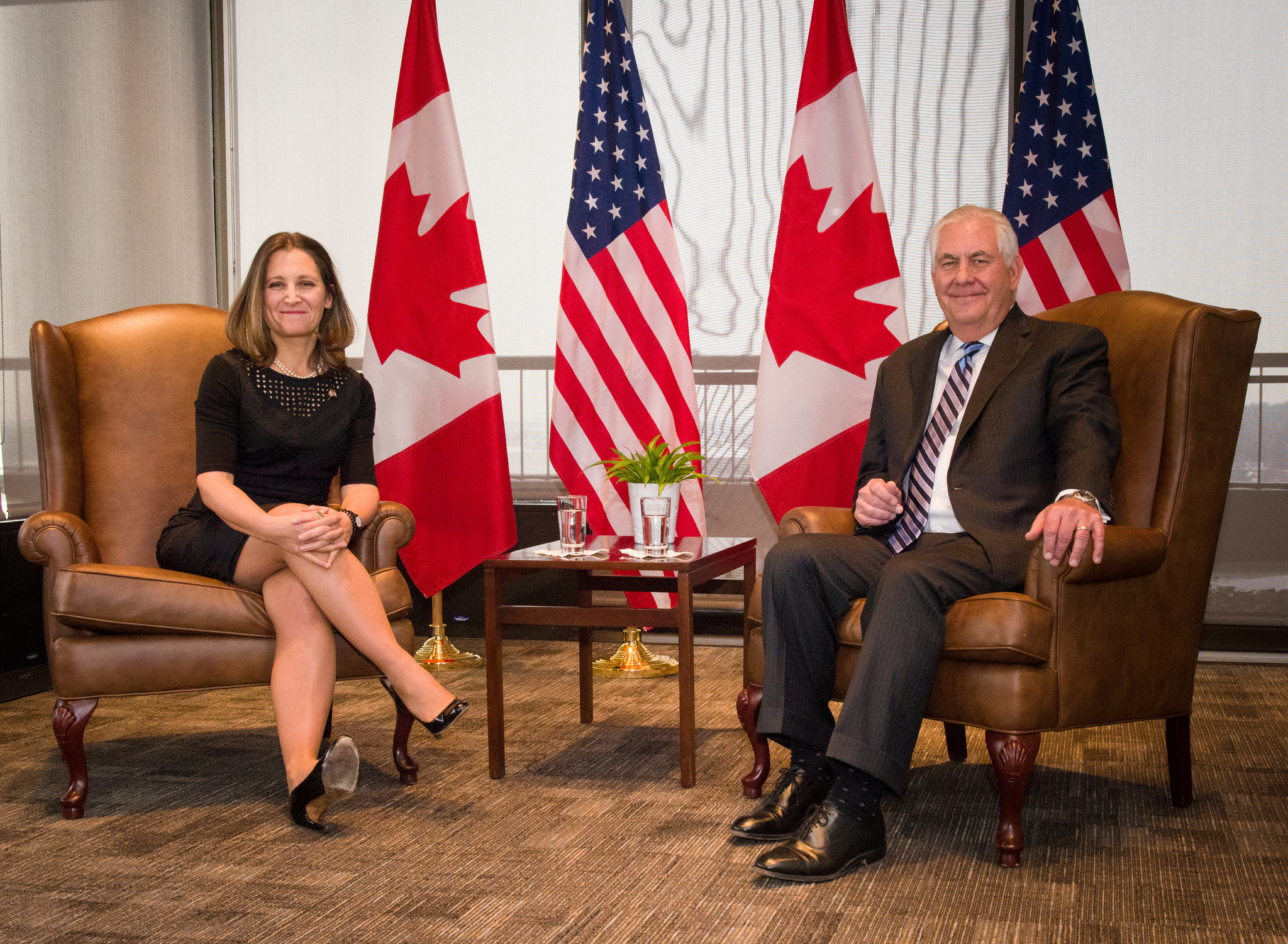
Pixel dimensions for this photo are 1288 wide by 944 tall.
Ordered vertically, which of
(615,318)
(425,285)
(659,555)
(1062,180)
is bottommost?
(659,555)

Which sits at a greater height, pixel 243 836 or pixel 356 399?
pixel 356 399

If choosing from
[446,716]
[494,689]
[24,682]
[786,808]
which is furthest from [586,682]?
[24,682]

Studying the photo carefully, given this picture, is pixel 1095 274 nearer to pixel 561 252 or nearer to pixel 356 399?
pixel 561 252

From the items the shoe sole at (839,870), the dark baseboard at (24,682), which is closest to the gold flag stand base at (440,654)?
the dark baseboard at (24,682)

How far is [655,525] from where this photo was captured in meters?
2.55

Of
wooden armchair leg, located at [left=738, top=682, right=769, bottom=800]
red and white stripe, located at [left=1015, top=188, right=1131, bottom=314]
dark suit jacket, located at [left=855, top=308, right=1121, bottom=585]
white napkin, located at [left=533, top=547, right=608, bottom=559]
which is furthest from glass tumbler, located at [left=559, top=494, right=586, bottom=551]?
red and white stripe, located at [left=1015, top=188, right=1131, bottom=314]

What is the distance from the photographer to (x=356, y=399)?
8.89 ft

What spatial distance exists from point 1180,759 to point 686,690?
101 centimetres

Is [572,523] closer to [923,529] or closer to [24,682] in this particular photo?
[923,529]

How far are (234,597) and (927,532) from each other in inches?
57.3

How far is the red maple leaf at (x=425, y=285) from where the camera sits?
3818 mm

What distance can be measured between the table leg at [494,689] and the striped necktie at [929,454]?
2.93 feet

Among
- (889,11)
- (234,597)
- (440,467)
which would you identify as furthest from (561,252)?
(234,597)

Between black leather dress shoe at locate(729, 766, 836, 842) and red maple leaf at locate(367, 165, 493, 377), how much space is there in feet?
6.94
